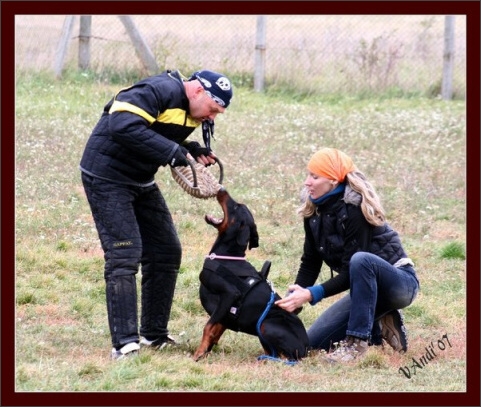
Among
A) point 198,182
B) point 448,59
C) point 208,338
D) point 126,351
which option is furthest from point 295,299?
point 448,59

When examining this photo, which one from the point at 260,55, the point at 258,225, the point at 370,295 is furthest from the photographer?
the point at 260,55

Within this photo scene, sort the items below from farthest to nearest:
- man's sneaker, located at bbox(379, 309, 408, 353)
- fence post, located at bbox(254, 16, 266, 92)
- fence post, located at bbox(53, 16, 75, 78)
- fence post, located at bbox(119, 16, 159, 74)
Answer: fence post, located at bbox(254, 16, 266, 92) < fence post, located at bbox(119, 16, 159, 74) < fence post, located at bbox(53, 16, 75, 78) < man's sneaker, located at bbox(379, 309, 408, 353)

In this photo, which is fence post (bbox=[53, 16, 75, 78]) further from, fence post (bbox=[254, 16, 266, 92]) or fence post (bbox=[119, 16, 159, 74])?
fence post (bbox=[254, 16, 266, 92])

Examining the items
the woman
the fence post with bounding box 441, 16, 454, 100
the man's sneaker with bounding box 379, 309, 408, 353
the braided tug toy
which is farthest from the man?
the fence post with bounding box 441, 16, 454, 100

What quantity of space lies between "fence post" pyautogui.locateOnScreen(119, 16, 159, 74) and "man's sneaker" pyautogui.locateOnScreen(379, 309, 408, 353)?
949 centimetres

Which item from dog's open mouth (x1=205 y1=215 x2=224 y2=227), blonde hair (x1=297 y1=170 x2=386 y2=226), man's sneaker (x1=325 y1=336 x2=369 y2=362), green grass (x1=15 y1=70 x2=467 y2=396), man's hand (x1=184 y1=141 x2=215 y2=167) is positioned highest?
man's hand (x1=184 y1=141 x2=215 y2=167)

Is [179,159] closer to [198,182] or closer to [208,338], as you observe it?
[198,182]

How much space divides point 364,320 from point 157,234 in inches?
57.1

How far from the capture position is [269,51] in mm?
16094

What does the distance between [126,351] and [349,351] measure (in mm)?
1378

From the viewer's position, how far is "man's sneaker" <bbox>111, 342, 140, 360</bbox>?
230 inches

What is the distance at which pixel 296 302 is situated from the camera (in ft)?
19.6

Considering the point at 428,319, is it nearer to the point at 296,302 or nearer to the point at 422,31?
the point at 296,302

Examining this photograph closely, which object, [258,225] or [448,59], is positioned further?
[448,59]
